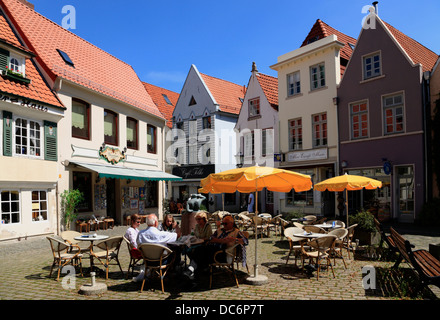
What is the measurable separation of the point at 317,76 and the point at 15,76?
15.1 metres

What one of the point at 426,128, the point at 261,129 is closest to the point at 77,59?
the point at 261,129

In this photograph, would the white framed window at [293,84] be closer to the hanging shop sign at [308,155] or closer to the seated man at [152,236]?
the hanging shop sign at [308,155]

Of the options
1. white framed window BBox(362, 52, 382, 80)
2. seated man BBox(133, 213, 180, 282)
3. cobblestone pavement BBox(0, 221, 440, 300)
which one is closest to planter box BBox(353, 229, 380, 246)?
cobblestone pavement BBox(0, 221, 440, 300)

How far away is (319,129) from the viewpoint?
19969 mm

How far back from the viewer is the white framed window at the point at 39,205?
43.4 feet

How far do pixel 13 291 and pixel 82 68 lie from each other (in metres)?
13.3

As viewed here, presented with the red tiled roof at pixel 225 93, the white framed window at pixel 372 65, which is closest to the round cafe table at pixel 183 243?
the white framed window at pixel 372 65

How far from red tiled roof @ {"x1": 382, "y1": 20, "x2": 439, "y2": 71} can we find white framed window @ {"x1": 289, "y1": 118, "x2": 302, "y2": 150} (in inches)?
257

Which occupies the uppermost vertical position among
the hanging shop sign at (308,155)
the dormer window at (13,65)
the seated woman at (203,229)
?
the dormer window at (13,65)

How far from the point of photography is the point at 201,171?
95.2 ft

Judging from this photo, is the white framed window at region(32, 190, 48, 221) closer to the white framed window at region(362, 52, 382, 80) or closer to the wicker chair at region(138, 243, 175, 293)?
the wicker chair at region(138, 243, 175, 293)

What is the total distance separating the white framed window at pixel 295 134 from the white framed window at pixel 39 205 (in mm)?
13710

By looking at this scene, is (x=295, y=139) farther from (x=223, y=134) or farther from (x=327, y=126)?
(x=223, y=134)

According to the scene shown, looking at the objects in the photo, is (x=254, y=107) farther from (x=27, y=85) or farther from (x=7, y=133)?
(x=7, y=133)
